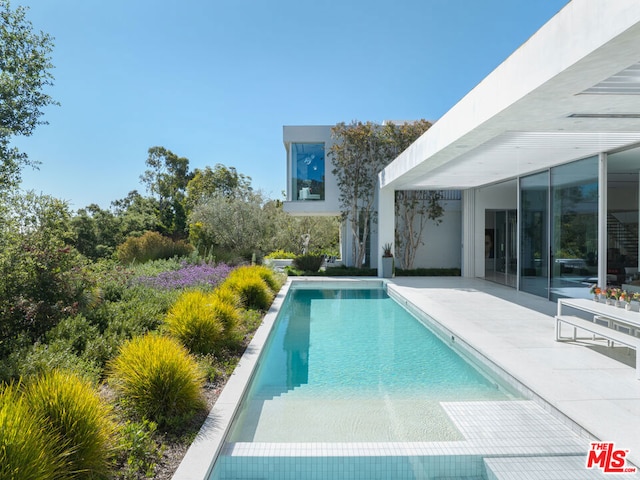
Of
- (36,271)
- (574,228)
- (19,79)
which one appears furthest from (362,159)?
(36,271)

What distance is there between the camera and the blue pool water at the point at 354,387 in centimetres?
381

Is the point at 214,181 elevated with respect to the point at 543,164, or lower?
elevated

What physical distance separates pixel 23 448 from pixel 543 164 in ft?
34.3

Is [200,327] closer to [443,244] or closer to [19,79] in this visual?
[19,79]

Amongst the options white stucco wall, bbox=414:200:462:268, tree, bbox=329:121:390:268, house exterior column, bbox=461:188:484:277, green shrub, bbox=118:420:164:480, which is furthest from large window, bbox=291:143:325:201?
green shrub, bbox=118:420:164:480

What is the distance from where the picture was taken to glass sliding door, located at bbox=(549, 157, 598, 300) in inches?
333

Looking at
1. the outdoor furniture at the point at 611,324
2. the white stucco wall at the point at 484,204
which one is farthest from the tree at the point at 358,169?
the outdoor furniture at the point at 611,324

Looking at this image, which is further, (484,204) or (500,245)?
(500,245)

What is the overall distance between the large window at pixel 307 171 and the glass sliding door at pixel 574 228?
9.42 meters

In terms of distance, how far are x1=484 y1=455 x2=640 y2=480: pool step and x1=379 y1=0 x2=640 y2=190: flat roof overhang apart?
10.6 ft

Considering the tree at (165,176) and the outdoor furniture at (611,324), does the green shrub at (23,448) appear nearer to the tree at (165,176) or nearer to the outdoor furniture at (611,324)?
the outdoor furniture at (611,324)

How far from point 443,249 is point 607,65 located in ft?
46.4

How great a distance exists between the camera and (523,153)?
27.7 feet

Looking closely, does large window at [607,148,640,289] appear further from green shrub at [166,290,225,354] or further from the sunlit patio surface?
green shrub at [166,290,225,354]
